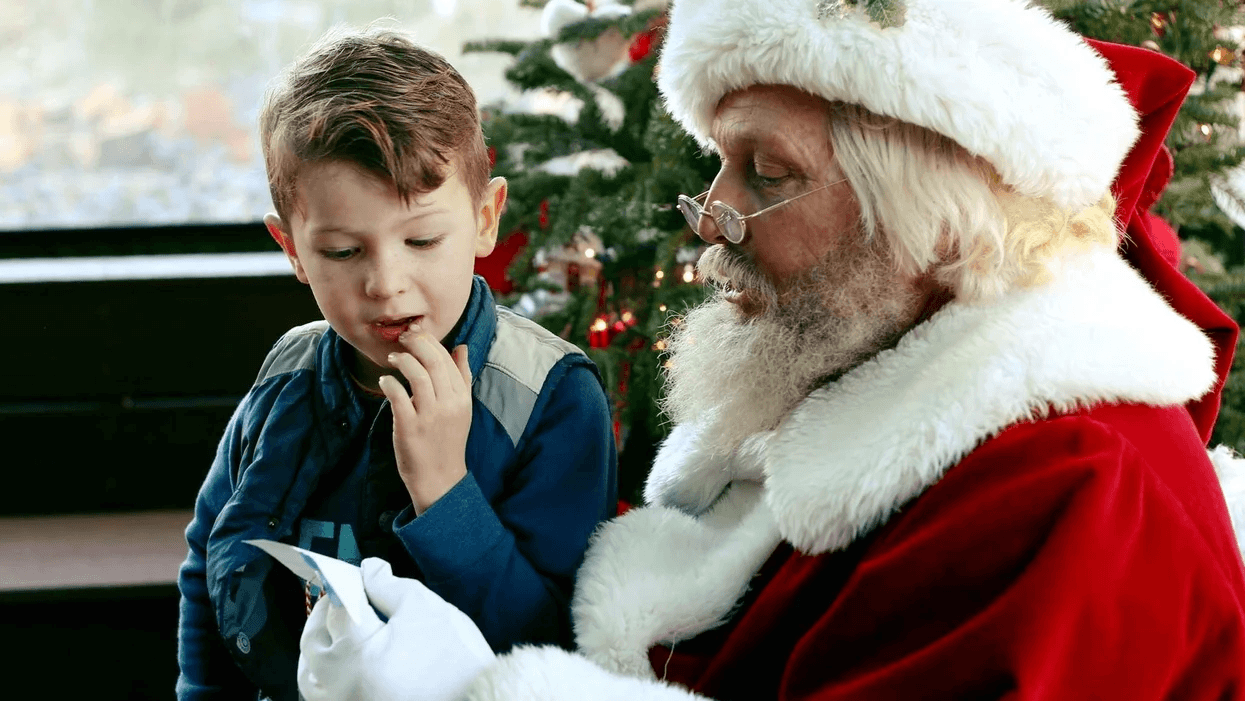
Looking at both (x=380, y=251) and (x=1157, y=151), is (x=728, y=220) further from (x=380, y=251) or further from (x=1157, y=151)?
(x=1157, y=151)

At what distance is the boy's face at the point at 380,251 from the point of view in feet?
3.64

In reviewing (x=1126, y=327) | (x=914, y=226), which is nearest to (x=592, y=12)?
(x=914, y=226)

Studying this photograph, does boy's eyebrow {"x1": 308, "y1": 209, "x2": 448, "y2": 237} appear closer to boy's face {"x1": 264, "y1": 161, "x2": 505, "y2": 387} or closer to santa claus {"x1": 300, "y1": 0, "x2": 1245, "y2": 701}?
boy's face {"x1": 264, "y1": 161, "x2": 505, "y2": 387}

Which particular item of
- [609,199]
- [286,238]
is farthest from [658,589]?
[609,199]

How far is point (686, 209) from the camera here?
50.2 inches

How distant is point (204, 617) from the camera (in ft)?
4.46

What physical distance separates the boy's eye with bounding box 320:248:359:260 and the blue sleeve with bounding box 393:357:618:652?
0.27 m

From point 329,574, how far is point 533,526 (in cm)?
29

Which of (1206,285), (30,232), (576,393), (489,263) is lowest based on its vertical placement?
(30,232)

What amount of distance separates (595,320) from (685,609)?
1358mm

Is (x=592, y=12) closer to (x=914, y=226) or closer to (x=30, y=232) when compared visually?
(x=914, y=226)

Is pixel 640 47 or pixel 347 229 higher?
pixel 347 229

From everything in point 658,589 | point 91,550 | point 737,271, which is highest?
point 737,271

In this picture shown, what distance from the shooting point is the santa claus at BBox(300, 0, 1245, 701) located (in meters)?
0.93
